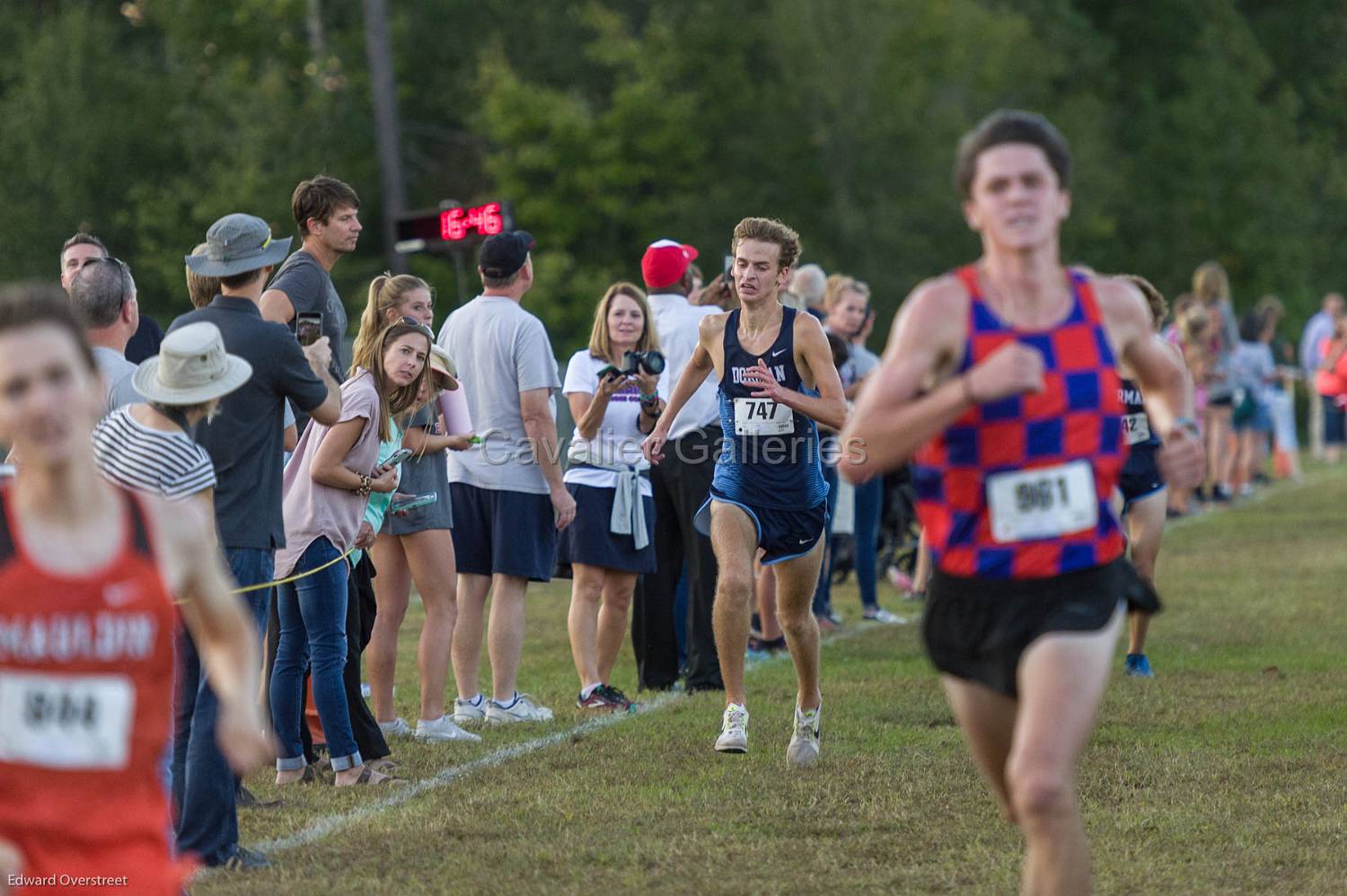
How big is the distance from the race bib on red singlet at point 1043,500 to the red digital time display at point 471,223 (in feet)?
22.5

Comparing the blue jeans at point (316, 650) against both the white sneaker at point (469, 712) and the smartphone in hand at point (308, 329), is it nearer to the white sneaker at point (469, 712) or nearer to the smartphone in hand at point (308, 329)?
the smartphone in hand at point (308, 329)

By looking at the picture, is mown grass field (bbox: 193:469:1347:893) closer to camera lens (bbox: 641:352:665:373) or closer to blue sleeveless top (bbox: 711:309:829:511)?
blue sleeveless top (bbox: 711:309:829:511)

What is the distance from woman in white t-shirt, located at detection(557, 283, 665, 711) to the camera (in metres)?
9.16

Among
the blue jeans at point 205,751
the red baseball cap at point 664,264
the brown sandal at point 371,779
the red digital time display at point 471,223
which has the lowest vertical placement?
the brown sandal at point 371,779

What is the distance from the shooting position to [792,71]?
1464 inches

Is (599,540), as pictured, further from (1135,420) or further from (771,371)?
(1135,420)

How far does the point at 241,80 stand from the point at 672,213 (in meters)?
8.53

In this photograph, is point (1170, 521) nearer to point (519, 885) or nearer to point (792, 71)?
point (519, 885)

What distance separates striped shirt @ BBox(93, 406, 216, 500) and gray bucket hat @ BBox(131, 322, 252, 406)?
10 cm

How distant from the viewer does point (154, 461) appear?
5059 mm

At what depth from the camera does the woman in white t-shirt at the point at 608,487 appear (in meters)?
9.16

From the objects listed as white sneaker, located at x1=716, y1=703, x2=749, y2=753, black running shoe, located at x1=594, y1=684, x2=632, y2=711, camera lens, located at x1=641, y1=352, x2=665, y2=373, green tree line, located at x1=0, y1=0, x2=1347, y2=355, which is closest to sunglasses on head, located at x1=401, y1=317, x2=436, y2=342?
camera lens, located at x1=641, y1=352, x2=665, y2=373

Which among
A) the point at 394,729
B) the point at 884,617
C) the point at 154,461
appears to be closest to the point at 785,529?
the point at 394,729

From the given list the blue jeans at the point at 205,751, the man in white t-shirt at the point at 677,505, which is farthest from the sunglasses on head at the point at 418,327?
the man in white t-shirt at the point at 677,505
